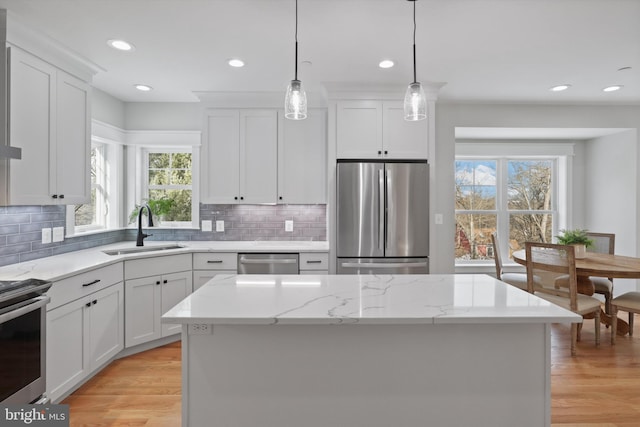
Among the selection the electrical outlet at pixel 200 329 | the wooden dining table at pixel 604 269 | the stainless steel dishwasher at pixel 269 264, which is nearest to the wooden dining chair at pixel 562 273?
the wooden dining table at pixel 604 269

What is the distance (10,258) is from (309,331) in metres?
2.34

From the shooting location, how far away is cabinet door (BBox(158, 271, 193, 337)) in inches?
122

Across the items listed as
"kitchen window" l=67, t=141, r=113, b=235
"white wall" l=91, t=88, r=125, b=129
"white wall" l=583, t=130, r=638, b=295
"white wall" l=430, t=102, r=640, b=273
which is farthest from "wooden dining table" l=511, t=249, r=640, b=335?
"white wall" l=91, t=88, r=125, b=129

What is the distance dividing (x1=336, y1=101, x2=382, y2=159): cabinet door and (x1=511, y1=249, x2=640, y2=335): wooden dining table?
1.82 m

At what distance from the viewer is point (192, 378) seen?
4.82 ft

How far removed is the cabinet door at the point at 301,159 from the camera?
363cm

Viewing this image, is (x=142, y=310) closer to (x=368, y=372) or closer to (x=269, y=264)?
(x=269, y=264)

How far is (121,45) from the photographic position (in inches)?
99.1

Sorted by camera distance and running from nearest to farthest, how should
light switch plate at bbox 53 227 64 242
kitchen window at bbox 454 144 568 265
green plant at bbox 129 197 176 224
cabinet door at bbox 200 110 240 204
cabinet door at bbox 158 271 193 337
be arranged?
light switch plate at bbox 53 227 64 242
cabinet door at bbox 158 271 193 337
cabinet door at bbox 200 110 240 204
green plant at bbox 129 197 176 224
kitchen window at bbox 454 144 568 265

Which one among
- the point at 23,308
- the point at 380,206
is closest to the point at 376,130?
the point at 380,206

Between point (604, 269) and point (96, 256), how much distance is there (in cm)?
423

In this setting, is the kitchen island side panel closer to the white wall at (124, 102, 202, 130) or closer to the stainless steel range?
the stainless steel range

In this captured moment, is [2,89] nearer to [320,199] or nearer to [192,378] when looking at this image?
[192,378]

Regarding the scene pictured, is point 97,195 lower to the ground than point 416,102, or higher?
lower
